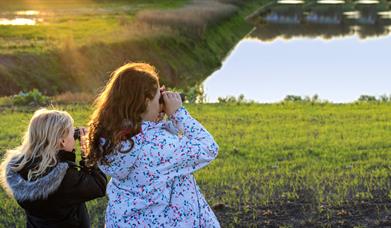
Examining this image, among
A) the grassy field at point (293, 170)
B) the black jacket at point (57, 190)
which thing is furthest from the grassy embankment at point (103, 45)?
the black jacket at point (57, 190)

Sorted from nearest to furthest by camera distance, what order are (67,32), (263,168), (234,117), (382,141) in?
(263,168), (382,141), (234,117), (67,32)

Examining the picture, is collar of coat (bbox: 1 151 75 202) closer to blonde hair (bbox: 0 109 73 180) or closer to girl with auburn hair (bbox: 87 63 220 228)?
blonde hair (bbox: 0 109 73 180)

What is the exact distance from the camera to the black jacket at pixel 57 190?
12.9 ft

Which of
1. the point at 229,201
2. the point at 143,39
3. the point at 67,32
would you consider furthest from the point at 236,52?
the point at 229,201

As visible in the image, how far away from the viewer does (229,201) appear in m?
6.65

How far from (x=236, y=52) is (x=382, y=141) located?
30.0 metres

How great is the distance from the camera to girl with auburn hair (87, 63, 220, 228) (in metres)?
3.76

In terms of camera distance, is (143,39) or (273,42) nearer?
(143,39)

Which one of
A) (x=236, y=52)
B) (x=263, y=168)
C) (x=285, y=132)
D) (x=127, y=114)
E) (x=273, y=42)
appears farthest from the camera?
(x=273, y=42)

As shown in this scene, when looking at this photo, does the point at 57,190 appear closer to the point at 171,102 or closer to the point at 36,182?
the point at 36,182

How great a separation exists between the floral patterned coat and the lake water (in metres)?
16.2

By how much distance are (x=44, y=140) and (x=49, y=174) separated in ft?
0.62

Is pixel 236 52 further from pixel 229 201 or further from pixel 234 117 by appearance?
pixel 229 201

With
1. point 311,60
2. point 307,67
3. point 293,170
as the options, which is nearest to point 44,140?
point 293,170
